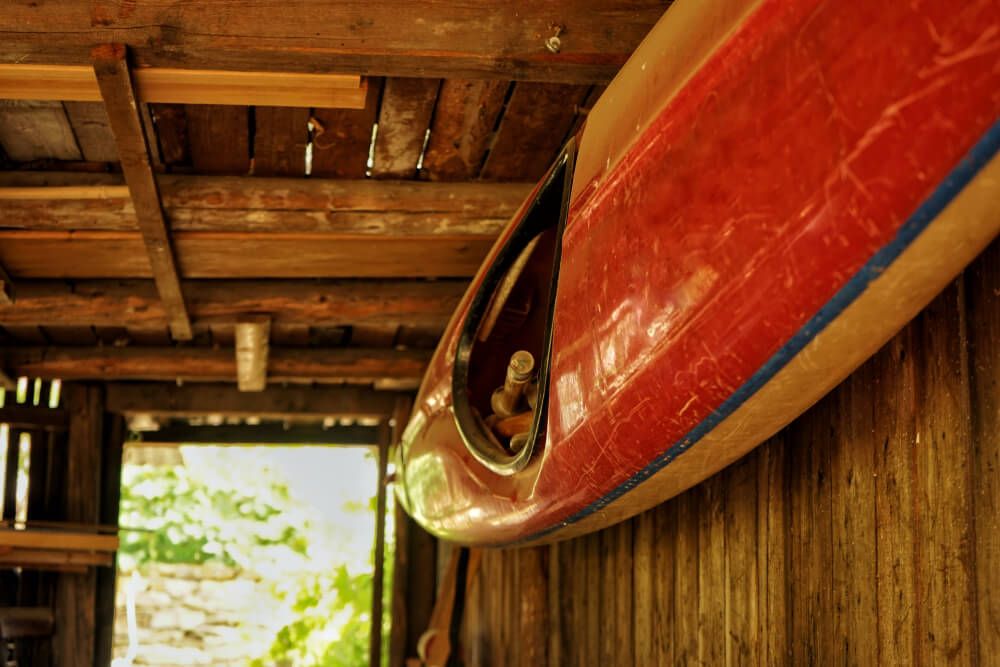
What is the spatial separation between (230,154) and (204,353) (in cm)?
225

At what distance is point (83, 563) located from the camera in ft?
20.4

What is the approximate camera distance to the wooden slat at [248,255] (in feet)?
14.4

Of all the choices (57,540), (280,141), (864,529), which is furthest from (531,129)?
(57,540)

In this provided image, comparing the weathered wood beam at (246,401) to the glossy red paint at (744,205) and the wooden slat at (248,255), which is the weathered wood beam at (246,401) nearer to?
the wooden slat at (248,255)

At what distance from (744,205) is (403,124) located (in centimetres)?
214

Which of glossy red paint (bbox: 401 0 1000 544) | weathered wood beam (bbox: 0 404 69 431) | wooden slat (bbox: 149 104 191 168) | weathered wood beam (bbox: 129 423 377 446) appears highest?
wooden slat (bbox: 149 104 191 168)

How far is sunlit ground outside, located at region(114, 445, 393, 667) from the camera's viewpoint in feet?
40.2

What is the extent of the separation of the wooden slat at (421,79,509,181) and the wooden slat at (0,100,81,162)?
1.19 m

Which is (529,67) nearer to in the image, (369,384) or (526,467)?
(526,467)

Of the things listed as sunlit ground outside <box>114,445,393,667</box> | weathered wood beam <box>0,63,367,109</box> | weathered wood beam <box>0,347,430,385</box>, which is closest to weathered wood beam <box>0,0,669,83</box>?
weathered wood beam <box>0,63,367,109</box>

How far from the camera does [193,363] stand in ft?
19.3

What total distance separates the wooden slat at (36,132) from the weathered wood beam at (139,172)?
0.28 m

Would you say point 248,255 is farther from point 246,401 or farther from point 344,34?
point 246,401

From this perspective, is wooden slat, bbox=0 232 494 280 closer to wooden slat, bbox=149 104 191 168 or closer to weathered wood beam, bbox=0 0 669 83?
wooden slat, bbox=149 104 191 168
